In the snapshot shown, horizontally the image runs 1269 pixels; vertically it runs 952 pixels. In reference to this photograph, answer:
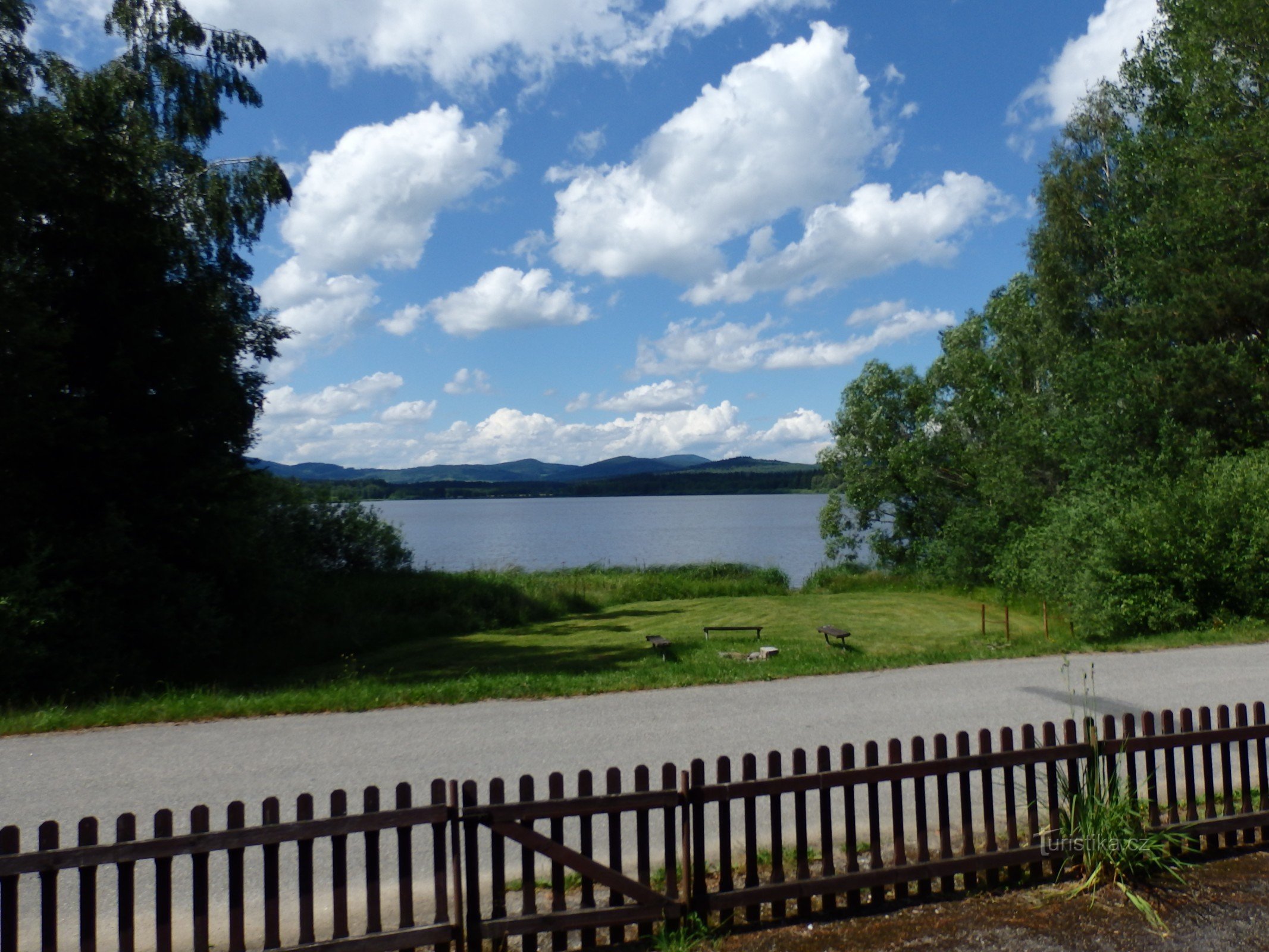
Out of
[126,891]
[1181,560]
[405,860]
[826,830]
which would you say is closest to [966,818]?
[826,830]

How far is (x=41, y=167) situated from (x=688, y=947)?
1673 cm

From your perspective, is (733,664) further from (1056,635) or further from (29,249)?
(29,249)

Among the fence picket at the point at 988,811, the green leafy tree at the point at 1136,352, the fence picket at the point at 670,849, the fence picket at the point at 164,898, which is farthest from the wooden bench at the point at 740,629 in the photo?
the fence picket at the point at 164,898

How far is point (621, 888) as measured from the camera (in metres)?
4.69

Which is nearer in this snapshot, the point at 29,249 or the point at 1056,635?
the point at 29,249

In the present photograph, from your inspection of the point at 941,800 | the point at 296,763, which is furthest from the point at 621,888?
the point at 296,763

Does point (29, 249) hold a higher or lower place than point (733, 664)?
higher

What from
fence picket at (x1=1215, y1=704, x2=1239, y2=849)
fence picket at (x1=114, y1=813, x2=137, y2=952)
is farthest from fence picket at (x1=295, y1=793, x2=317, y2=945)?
fence picket at (x1=1215, y1=704, x2=1239, y2=849)

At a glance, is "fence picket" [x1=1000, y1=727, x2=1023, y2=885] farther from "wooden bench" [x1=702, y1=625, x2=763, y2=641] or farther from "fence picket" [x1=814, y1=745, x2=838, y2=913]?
"wooden bench" [x1=702, y1=625, x2=763, y2=641]

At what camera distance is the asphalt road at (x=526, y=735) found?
24.5ft

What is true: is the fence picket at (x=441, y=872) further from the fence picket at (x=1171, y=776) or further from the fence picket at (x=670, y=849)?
the fence picket at (x=1171, y=776)

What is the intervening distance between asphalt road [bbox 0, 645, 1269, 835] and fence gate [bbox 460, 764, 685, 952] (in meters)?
2.46

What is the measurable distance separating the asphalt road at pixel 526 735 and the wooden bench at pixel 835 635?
600 cm

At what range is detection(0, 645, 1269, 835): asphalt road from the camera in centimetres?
745
